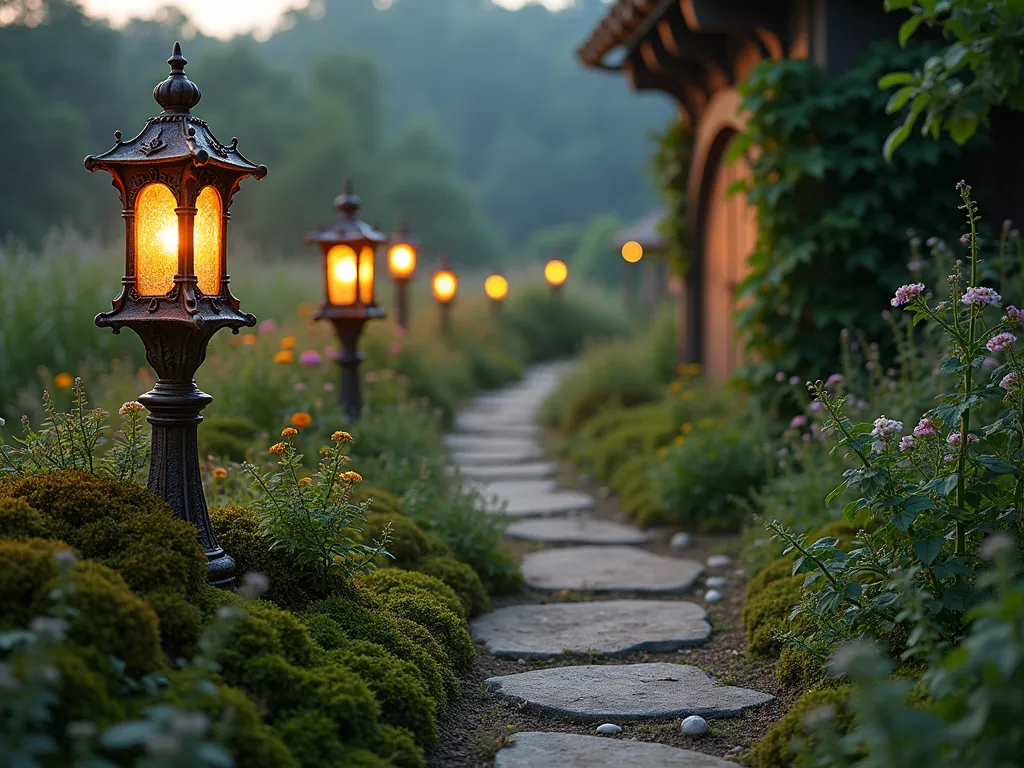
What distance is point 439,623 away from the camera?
126 inches

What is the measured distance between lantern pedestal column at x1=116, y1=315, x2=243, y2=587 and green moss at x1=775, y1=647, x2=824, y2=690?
1646 mm

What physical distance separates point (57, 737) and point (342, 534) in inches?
49.0

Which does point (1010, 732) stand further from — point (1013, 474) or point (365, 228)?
point (365, 228)

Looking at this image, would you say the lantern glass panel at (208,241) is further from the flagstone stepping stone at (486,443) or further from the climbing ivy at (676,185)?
the climbing ivy at (676,185)

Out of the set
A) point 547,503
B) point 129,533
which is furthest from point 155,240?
point 547,503

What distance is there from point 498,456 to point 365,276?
2738 mm

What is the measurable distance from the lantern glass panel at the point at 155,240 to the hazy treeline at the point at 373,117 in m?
11.9

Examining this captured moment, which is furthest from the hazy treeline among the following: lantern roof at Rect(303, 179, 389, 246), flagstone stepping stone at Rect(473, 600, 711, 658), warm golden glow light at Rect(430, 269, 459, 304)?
flagstone stepping stone at Rect(473, 600, 711, 658)

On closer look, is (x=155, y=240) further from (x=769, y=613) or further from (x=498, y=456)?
(x=498, y=456)

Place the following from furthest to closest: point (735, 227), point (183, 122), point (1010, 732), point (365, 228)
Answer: point (735, 227)
point (365, 228)
point (183, 122)
point (1010, 732)

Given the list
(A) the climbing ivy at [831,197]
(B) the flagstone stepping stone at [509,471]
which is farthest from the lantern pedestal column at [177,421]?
(B) the flagstone stepping stone at [509,471]

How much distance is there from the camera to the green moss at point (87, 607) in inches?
77.7

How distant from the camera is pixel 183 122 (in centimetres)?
278

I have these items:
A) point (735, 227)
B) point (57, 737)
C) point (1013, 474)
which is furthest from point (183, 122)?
point (735, 227)
